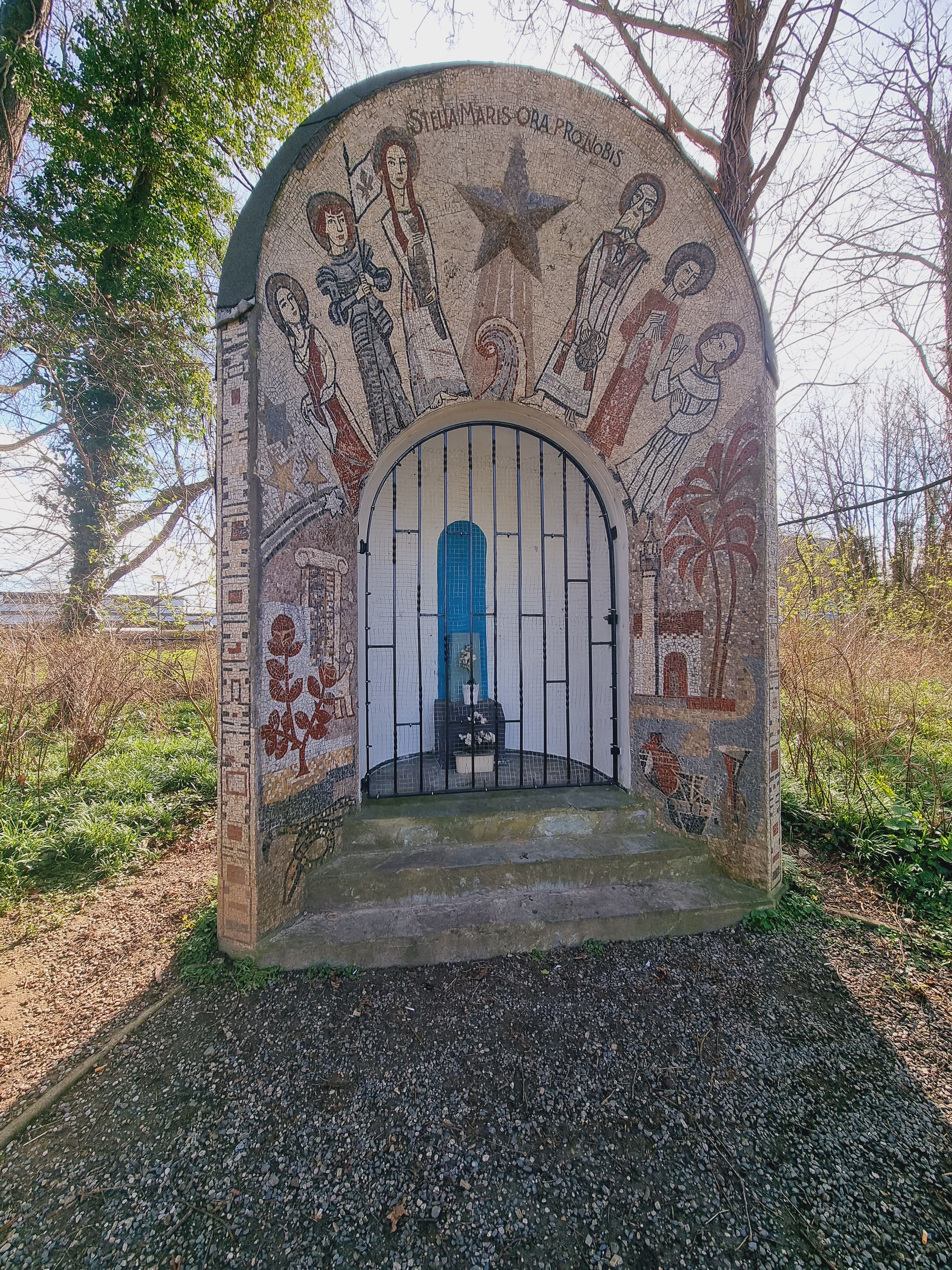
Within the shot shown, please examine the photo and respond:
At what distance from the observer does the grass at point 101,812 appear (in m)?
3.95

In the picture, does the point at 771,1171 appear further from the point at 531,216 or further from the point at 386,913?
the point at 531,216

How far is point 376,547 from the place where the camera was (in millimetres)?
4965

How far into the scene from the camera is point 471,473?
437 cm

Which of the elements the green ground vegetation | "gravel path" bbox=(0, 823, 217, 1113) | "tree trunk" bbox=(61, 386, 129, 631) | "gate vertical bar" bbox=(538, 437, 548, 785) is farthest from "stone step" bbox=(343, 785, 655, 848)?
"tree trunk" bbox=(61, 386, 129, 631)

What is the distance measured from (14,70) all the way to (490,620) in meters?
8.05

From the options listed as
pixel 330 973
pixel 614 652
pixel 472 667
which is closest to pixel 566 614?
pixel 614 652

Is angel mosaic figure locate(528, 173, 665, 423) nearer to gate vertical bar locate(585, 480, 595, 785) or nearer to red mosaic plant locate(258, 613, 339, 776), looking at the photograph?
gate vertical bar locate(585, 480, 595, 785)

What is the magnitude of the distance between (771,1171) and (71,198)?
1050 centimetres

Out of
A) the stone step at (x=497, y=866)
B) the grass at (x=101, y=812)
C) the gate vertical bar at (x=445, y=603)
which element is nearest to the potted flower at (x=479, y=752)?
the gate vertical bar at (x=445, y=603)

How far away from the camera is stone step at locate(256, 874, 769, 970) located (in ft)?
9.86

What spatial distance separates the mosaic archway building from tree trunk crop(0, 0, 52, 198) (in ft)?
17.0

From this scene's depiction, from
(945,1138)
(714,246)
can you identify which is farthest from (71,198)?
(945,1138)

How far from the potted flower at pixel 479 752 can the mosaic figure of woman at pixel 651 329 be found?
292 cm

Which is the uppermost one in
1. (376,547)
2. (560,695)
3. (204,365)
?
(204,365)
